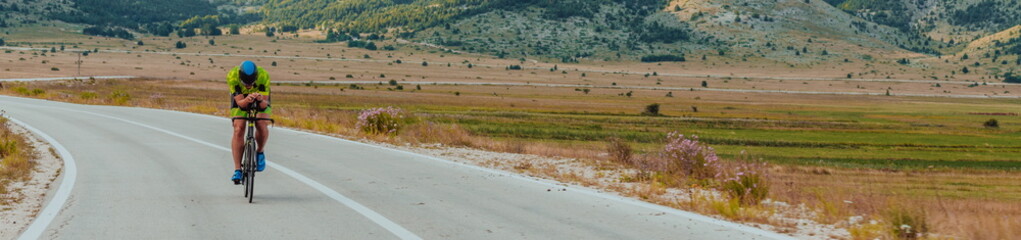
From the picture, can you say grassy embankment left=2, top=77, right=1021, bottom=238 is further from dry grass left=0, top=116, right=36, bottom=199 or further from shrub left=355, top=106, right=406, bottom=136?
dry grass left=0, top=116, right=36, bottom=199

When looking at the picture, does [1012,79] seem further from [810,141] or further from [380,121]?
[380,121]

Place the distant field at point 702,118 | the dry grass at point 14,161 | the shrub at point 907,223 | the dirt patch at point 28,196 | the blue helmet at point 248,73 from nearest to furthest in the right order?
1. the shrub at point 907,223
2. the dirt patch at point 28,196
3. the blue helmet at point 248,73
4. the dry grass at point 14,161
5. the distant field at point 702,118

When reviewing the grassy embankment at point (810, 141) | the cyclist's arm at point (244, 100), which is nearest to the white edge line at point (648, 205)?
the grassy embankment at point (810, 141)

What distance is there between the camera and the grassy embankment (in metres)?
12.2

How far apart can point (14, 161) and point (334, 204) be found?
24.4 feet

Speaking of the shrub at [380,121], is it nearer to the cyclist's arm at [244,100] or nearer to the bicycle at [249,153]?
the bicycle at [249,153]

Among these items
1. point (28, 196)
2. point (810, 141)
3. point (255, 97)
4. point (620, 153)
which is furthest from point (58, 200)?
point (810, 141)

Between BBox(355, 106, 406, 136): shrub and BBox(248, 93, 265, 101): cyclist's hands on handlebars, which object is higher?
BBox(248, 93, 265, 101): cyclist's hands on handlebars

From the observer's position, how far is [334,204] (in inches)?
404

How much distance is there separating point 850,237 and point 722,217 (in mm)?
1577

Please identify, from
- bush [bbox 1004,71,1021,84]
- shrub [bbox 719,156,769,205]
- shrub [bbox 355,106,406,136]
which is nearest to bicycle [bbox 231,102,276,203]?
shrub [bbox 719,156,769,205]

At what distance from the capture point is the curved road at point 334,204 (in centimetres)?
837

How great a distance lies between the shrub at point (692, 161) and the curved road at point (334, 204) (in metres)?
3.04

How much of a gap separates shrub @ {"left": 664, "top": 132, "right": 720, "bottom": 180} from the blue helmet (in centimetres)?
702
